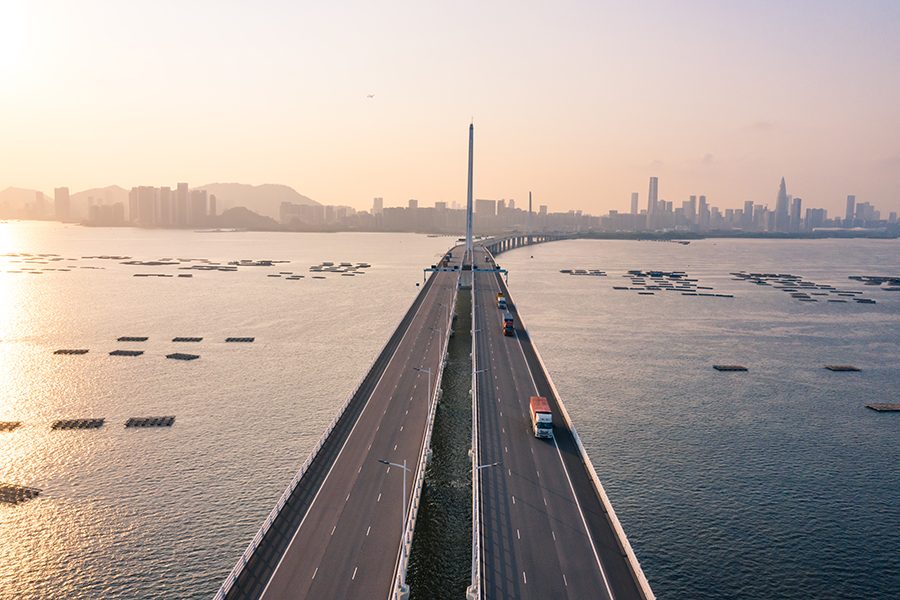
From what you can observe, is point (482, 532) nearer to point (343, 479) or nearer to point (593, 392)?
point (343, 479)

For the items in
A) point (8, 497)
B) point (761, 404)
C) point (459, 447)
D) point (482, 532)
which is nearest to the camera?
point (482, 532)

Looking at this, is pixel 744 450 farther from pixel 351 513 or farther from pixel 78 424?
pixel 78 424

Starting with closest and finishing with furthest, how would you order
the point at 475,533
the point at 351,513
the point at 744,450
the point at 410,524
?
1. the point at 475,533
2. the point at 410,524
3. the point at 351,513
4. the point at 744,450

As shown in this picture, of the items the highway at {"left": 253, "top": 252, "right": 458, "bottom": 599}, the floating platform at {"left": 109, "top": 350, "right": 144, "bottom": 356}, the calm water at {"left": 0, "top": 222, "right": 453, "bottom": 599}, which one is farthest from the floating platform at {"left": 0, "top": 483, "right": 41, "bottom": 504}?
the floating platform at {"left": 109, "top": 350, "right": 144, "bottom": 356}

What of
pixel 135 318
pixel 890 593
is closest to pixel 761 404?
pixel 890 593

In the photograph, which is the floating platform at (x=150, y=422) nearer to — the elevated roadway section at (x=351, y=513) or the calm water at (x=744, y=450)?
the elevated roadway section at (x=351, y=513)

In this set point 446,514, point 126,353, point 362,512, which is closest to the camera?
point 362,512

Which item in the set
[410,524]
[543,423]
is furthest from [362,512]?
[543,423]
